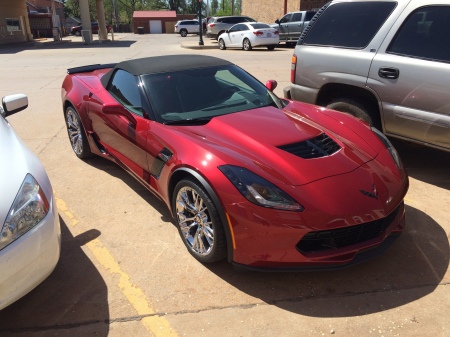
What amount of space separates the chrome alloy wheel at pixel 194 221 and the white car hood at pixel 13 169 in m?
0.96

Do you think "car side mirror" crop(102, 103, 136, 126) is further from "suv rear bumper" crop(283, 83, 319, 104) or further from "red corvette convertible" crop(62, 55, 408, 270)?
"suv rear bumper" crop(283, 83, 319, 104)

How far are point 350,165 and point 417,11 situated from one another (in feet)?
7.72

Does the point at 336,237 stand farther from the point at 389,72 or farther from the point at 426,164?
the point at 426,164

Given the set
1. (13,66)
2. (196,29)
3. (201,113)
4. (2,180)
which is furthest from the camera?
(196,29)

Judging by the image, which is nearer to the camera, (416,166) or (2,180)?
(2,180)

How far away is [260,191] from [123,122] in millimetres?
1810

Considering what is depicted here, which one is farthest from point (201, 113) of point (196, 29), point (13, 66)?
point (196, 29)

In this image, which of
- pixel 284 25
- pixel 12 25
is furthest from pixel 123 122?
pixel 12 25

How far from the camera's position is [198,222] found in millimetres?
3018

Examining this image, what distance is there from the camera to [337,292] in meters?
2.77

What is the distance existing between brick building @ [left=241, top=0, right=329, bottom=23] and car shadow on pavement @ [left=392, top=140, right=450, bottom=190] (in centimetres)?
2957

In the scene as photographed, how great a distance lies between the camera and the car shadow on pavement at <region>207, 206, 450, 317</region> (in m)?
2.66

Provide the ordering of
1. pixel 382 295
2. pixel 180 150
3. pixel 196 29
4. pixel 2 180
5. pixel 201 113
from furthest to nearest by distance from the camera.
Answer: pixel 196 29, pixel 201 113, pixel 180 150, pixel 382 295, pixel 2 180

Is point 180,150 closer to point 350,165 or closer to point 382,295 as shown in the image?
point 350,165
